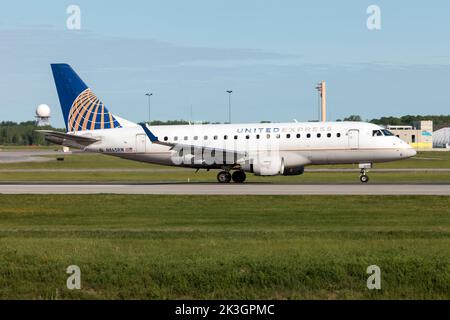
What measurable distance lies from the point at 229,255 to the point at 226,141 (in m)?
33.1

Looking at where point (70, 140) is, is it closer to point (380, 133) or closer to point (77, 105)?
point (77, 105)

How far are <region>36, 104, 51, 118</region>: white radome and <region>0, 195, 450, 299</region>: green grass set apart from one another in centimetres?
16006

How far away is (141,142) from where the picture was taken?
5516cm

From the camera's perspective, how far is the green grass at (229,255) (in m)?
18.6

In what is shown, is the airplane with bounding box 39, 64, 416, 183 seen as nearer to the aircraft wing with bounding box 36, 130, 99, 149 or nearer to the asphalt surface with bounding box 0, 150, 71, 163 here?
the aircraft wing with bounding box 36, 130, 99, 149

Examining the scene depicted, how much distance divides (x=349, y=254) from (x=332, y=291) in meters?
2.26

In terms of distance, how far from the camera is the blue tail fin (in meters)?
56.3

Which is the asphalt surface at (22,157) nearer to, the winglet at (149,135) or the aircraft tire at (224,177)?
the winglet at (149,135)

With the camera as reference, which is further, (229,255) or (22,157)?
(22,157)

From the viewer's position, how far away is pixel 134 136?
55344mm

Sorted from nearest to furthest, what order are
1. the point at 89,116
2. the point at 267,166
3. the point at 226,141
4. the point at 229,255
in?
the point at 229,255
the point at 267,166
the point at 226,141
the point at 89,116

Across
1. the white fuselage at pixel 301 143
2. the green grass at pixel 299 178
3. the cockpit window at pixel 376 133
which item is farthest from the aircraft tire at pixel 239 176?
the cockpit window at pixel 376 133

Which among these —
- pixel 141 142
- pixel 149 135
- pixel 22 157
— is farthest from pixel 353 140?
pixel 22 157
